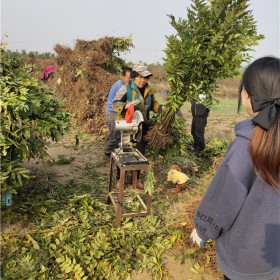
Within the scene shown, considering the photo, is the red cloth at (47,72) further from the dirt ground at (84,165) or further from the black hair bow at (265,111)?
the black hair bow at (265,111)

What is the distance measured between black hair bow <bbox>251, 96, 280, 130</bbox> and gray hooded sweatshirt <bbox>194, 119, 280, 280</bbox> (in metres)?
0.07

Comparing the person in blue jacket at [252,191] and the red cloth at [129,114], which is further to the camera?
the red cloth at [129,114]

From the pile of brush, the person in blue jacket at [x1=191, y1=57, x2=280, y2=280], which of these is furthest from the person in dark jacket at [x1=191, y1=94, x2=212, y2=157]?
the person in blue jacket at [x1=191, y1=57, x2=280, y2=280]

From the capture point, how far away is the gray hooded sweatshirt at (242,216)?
1293 millimetres

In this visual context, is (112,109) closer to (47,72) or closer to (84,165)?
(84,165)

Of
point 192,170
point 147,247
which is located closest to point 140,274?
point 147,247

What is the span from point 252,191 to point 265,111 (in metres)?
0.43

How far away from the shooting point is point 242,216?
53.4 inches

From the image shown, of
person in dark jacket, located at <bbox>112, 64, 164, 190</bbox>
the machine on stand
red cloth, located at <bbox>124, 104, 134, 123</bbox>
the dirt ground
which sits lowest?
the dirt ground

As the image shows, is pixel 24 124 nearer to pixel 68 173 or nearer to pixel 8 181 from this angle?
pixel 8 181

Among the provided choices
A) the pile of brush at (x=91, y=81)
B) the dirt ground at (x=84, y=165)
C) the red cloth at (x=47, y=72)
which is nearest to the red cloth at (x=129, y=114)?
the dirt ground at (x=84, y=165)

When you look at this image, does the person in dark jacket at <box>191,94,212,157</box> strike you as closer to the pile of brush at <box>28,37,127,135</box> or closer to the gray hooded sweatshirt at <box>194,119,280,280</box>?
the pile of brush at <box>28,37,127,135</box>

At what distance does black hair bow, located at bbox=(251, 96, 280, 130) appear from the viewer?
1.21 meters

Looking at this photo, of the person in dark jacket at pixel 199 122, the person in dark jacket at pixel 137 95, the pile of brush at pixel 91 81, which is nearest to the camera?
the person in dark jacket at pixel 137 95
